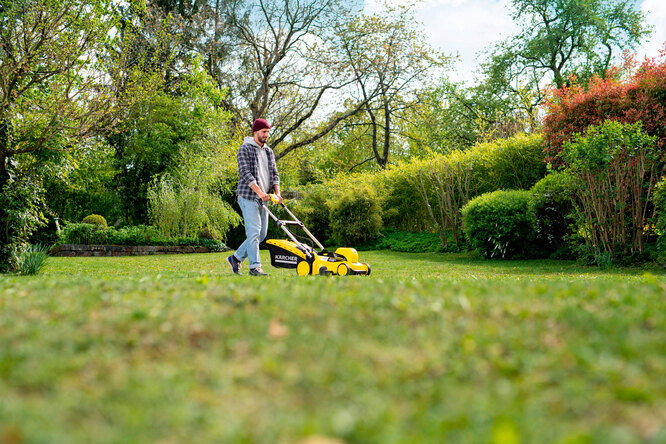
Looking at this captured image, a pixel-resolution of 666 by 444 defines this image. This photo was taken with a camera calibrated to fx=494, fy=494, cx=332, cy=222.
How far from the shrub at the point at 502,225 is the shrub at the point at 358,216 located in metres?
5.33

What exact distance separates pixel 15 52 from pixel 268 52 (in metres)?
17.3

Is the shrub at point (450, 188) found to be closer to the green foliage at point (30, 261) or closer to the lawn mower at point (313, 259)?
the lawn mower at point (313, 259)

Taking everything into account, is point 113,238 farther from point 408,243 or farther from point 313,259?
point 313,259

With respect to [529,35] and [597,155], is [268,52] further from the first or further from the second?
[597,155]

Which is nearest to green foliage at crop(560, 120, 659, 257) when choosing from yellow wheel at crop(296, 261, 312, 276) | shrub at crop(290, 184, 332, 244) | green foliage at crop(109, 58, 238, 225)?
yellow wheel at crop(296, 261, 312, 276)

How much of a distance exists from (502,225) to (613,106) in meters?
3.49

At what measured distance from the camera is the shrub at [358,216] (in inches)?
675

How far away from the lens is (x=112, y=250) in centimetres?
1614

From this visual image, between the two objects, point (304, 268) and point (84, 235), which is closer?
point (304, 268)

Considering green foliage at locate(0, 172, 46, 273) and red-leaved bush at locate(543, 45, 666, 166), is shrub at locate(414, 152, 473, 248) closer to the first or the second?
red-leaved bush at locate(543, 45, 666, 166)

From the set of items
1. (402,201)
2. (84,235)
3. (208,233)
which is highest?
(402,201)

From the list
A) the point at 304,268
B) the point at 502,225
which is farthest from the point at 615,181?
the point at 304,268

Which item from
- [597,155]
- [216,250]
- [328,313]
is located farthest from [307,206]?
[328,313]

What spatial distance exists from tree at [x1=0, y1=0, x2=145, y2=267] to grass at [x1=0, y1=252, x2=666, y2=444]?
6.17m
